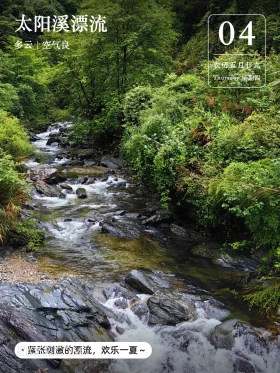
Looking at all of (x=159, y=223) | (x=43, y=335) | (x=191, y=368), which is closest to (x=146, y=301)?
(x=191, y=368)

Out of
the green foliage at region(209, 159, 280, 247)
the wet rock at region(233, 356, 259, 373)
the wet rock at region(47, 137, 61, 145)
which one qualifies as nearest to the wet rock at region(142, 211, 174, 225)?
the green foliage at region(209, 159, 280, 247)

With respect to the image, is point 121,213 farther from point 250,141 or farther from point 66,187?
point 250,141

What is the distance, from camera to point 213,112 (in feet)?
29.2

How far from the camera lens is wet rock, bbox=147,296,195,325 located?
4676 mm

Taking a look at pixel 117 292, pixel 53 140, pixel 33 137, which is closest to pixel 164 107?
pixel 117 292

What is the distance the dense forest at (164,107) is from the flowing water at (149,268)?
61cm

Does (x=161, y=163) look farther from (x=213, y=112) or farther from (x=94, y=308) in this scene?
(x=94, y=308)

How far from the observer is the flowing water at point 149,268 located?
4.09m

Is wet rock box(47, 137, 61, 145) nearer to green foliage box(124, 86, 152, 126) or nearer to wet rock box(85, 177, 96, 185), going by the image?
green foliage box(124, 86, 152, 126)

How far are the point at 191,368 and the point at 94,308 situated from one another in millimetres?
1546

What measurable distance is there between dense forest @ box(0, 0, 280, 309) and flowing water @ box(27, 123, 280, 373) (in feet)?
2.00

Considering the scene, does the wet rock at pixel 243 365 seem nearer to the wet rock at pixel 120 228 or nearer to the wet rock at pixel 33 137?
the wet rock at pixel 120 228

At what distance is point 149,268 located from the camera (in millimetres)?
6070

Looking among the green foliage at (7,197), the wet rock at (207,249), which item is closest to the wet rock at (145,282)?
the wet rock at (207,249)
